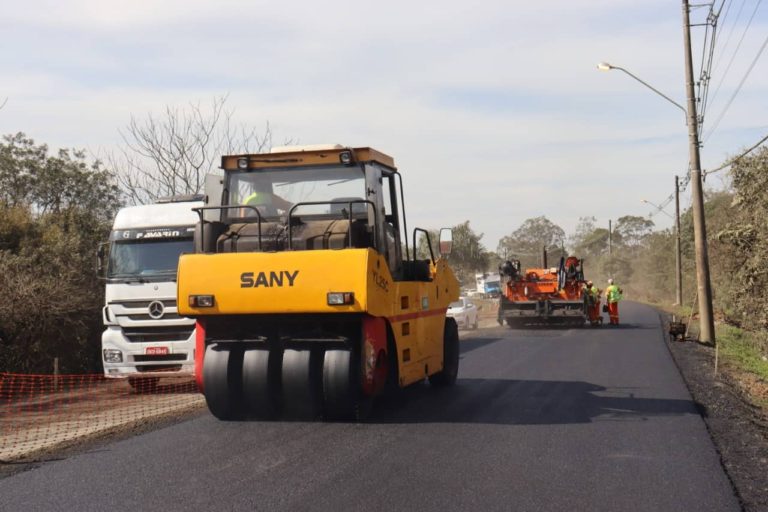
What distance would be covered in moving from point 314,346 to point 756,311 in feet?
61.2

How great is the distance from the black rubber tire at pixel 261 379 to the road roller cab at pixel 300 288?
0.04ft

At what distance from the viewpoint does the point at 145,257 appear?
512 inches

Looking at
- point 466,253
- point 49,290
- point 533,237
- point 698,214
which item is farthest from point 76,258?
point 533,237

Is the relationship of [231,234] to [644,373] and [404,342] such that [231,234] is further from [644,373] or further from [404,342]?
[644,373]

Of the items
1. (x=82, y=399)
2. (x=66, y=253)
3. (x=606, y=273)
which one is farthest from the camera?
(x=606, y=273)

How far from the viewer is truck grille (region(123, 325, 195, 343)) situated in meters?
12.6

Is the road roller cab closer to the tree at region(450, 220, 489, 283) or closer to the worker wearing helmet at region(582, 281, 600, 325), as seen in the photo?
the worker wearing helmet at region(582, 281, 600, 325)

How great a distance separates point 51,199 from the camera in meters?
31.8

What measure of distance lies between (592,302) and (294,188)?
21266 millimetres

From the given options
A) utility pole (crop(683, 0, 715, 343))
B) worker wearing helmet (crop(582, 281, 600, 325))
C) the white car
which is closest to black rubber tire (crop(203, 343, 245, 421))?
utility pole (crop(683, 0, 715, 343))

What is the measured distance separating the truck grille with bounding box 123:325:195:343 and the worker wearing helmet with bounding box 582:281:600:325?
18601mm

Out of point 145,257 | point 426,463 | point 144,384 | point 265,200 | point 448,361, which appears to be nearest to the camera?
point 426,463

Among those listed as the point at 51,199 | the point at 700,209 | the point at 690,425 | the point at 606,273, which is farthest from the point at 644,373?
the point at 606,273

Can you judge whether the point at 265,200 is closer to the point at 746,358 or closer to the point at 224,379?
the point at 224,379
